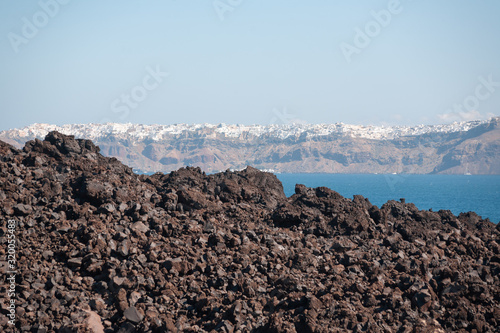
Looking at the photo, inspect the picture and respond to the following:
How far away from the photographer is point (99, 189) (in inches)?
829

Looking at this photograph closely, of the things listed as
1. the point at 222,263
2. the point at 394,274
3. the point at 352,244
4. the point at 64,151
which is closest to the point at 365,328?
the point at 394,274

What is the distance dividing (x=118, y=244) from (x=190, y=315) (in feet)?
14.3

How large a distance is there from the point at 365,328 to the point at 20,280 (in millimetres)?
10240

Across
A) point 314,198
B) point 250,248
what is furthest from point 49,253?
point 314,198

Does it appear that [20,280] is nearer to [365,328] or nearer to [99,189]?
[99,189]

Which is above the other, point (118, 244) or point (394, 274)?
point (118, 244)

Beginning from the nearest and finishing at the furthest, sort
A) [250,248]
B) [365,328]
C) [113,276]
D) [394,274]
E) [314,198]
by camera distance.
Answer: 1. [365,328]
2. [113,276]
3. [394,274]
4. [250,248]
5. [314,198]

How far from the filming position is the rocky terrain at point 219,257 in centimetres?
1416

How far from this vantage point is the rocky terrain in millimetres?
14156

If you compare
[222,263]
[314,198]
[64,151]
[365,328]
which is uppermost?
[64,151]

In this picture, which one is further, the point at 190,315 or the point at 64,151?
the point at 64,151

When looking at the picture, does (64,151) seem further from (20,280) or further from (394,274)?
(394,274)

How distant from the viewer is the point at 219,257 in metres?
17.8

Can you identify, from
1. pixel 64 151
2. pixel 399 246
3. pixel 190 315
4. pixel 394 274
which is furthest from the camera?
pixel 64 151
